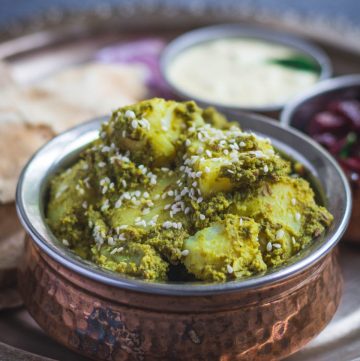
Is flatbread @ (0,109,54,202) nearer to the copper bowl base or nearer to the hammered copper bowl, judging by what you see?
the hammered copper bowl

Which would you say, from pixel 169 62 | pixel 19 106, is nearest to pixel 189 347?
pixel 19 106

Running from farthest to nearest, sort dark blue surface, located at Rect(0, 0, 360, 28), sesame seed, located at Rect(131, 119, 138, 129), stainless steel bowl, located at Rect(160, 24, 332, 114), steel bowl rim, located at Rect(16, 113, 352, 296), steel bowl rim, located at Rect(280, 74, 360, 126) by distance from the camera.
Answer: dark blue surface, located at Rect(0, 0, 360, 28) → stainless steel bowl, located at Rect(160, 24, 332, 114) → steel bowl rim, located at Rect(280, 74, 360, 126) → sesame seed, located at Rect(131, 119, 138, 129) → steel bowl rim, located at Rect(16, 113, 352, 296)

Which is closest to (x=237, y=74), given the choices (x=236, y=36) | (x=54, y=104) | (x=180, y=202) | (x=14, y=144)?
(x=236, y=36)

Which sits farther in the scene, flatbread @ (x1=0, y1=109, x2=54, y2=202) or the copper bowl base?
flatbread @ (x1=0, y1=109, x2=54, y2=202)

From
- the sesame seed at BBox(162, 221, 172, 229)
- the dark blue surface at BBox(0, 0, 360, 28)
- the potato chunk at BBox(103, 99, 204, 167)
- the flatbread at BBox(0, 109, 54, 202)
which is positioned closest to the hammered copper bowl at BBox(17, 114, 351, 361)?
the sesame seed at BBox(162, 221, 172, 229)

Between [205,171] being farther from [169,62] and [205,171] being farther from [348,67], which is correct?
[348,67]

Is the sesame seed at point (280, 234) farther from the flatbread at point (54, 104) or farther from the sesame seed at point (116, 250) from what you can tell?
the flatbread at point (54, 104)

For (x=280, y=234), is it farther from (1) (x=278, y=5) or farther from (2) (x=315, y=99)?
(1) (x=278, y=5)

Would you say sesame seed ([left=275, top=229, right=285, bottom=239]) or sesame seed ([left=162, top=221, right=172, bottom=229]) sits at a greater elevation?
sesame seed ([left=275, top=229, right=285, bottom=239])
